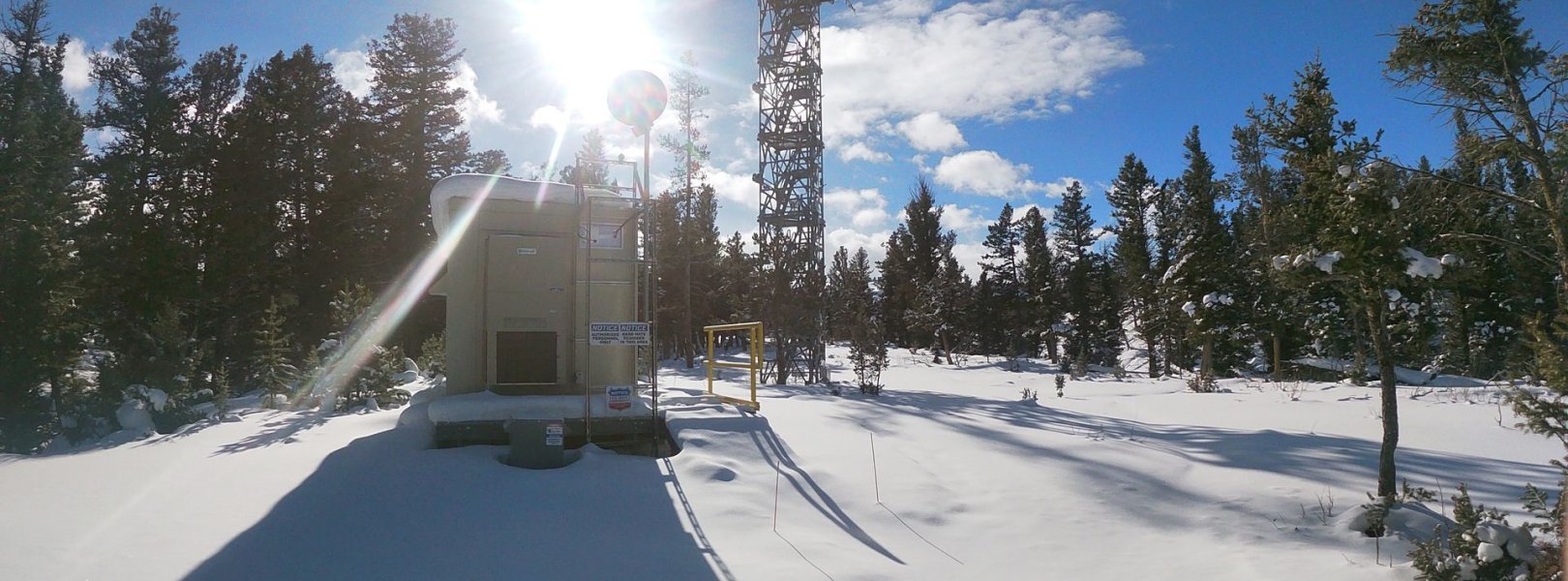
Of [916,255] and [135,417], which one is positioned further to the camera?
[916,255]

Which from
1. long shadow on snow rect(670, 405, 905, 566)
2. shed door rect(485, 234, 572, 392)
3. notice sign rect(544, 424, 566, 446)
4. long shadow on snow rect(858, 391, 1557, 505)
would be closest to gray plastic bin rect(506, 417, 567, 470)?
notice sign rect(544, 424, 566, 446)

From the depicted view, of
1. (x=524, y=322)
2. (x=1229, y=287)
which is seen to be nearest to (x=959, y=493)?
(x=524, y=322)

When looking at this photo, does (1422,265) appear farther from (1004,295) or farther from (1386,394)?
(1004,295)

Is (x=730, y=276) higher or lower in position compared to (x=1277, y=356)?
higher

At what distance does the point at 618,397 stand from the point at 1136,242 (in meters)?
32.9

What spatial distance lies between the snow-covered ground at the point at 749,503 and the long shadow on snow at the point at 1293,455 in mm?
48

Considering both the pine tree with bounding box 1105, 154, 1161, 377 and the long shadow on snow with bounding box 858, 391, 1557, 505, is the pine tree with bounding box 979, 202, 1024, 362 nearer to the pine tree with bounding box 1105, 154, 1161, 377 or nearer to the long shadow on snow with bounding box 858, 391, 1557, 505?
the pine tree with bounding box 1105, 154, 1161, 377

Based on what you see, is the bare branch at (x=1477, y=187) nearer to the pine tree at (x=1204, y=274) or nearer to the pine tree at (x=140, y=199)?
the pine tree at (x=1204, y=274)

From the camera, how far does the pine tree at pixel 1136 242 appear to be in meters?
33.8

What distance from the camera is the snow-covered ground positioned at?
517 centimetres

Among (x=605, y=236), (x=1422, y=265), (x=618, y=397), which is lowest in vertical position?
(x=618, y=397)

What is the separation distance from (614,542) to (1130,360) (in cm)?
4644

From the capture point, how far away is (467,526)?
19.6ft

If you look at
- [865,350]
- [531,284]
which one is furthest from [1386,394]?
[865,350]
